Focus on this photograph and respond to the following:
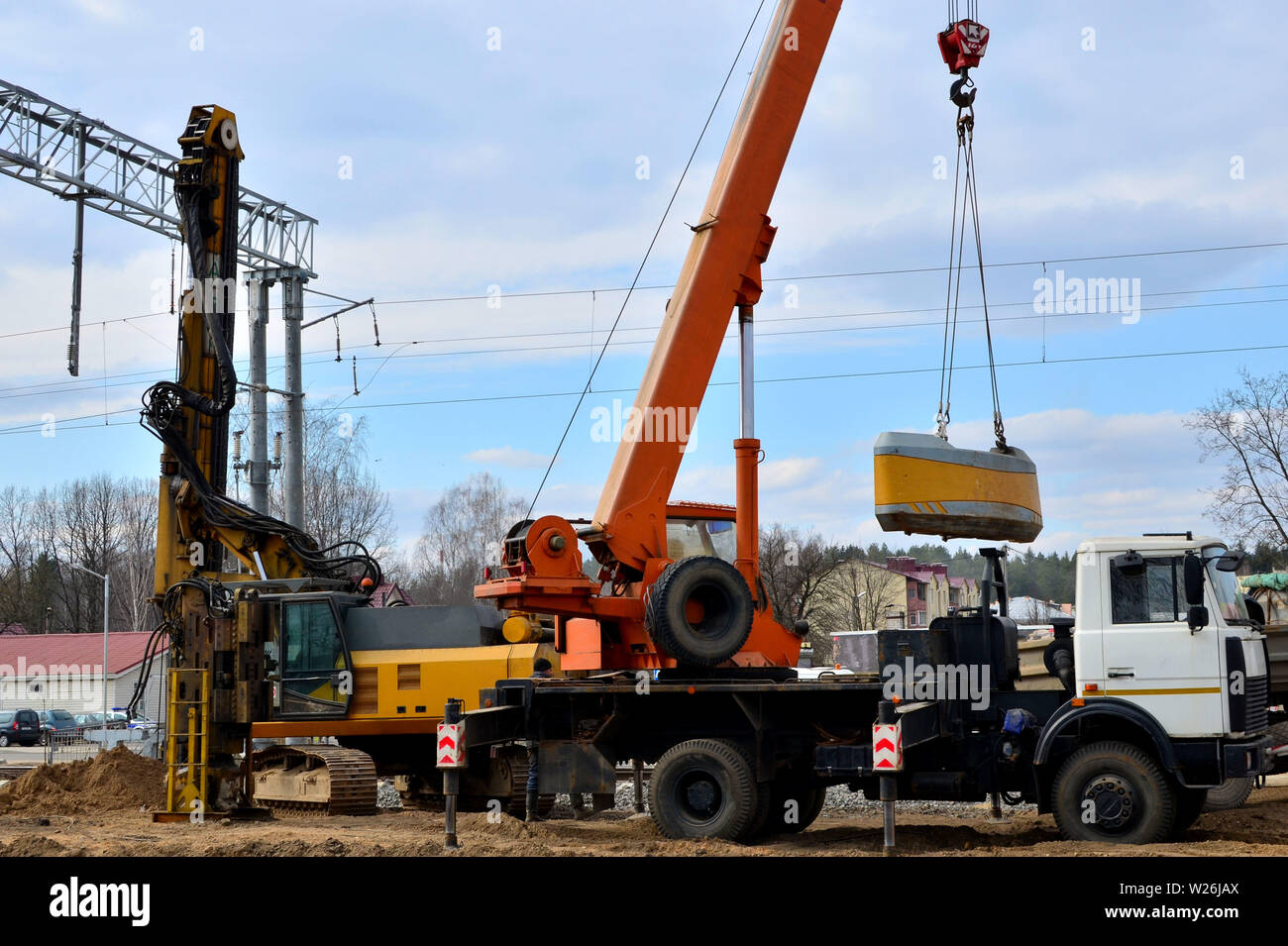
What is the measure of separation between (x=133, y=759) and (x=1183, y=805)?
1323cm

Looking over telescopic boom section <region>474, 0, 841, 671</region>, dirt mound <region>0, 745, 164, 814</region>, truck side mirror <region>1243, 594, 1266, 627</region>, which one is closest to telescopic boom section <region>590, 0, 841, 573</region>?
telescopic boom section <region>474, 0, 841, 671</region>

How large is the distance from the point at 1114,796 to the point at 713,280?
6.26 meters

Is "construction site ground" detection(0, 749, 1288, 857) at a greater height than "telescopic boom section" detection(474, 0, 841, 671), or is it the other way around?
"telescopic boom section" detection(474, 0, 841, 671)

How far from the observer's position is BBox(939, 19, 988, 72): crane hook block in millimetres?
13523

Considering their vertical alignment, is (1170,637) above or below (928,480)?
below

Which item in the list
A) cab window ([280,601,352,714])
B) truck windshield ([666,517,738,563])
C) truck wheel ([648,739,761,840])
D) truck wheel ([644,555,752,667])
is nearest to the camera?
truck wheel ([648,739,761,840])

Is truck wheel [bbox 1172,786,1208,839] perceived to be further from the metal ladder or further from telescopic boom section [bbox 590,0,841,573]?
the metal ladder

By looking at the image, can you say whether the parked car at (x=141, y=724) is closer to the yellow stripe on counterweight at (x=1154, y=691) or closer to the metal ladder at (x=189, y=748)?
the metal ladder at (x=189, y=748)

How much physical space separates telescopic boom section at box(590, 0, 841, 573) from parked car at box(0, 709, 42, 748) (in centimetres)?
3589

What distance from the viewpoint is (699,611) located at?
12812 mm

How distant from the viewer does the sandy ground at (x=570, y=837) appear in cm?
1088

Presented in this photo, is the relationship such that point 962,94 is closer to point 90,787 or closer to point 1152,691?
point 1152,691

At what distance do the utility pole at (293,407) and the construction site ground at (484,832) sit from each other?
26.1 ft

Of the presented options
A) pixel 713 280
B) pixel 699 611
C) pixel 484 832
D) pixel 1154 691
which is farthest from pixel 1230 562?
pixel 484 832
